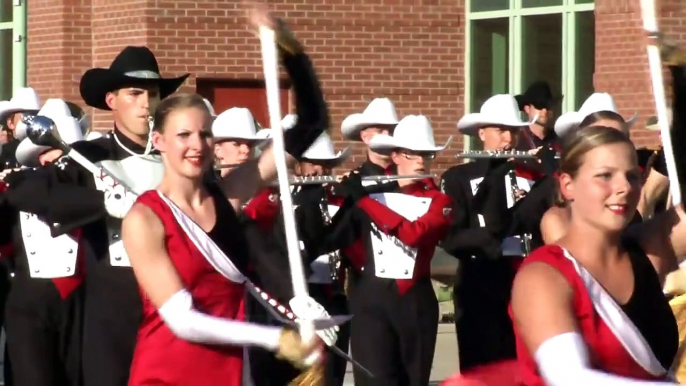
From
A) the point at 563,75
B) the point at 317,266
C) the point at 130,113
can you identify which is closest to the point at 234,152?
the point at 317,266

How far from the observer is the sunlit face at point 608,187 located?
14.8 feet

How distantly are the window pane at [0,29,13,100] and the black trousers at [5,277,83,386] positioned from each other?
11.6m

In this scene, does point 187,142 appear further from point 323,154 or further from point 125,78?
point 323,154

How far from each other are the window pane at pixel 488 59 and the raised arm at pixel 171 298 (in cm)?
1180

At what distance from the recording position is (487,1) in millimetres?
17266

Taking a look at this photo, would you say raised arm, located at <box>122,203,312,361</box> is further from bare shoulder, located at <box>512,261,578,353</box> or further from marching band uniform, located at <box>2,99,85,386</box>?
marching band uniform, located at <box>2,99,85,386</box>

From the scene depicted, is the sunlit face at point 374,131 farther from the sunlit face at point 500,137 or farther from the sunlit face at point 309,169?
the sunlit face at point 500,137

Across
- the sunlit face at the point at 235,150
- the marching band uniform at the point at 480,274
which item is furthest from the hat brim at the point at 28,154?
the marching band uniform at the point at 480,274

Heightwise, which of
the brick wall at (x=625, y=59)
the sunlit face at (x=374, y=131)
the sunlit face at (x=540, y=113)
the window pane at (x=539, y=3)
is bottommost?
the sunlit face at (x=374, y=131)

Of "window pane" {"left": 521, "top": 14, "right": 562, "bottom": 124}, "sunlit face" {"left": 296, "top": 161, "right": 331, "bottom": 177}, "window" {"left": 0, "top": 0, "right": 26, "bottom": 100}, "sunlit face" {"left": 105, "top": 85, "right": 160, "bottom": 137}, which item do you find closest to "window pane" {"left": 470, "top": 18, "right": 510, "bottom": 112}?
"window pane" {"left": 521, "top": 14, "right": 562, "bottom": 124}

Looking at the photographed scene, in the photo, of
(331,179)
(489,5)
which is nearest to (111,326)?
(331,179)

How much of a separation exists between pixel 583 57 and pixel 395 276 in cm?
688

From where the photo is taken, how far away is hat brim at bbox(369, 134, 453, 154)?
10234 mm

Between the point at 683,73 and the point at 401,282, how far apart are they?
4.93 meters
